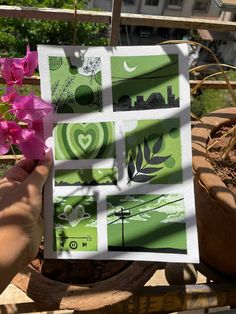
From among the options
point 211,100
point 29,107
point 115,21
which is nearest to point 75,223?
point 29,107

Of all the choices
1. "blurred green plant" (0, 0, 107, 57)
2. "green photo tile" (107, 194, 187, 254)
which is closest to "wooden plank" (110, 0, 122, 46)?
"green photo tile" (107, 194, 187, 254)

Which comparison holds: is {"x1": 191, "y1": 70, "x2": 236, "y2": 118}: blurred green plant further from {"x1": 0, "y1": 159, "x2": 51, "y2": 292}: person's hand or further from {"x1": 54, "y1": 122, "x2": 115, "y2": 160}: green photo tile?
{"x1": 0, "y1": 159, "x2": 51, "y2": 292}: person's hand

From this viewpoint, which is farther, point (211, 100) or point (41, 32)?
point (211, 100)

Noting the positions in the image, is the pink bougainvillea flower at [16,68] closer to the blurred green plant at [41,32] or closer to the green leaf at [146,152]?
the green leaf at [146,152]

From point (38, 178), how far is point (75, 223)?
13cm

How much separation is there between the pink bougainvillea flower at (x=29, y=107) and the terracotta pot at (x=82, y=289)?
12.1 inches

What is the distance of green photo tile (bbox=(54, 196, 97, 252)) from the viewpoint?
0.79 meters

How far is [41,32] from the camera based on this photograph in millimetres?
9945

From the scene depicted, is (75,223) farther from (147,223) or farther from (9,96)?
(9,96)

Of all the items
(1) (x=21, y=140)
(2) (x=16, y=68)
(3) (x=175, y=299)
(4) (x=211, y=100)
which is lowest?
(4) (x=211, y=100)

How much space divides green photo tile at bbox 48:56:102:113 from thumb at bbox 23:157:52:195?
12 cm

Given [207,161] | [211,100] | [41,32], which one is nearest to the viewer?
[207,161]

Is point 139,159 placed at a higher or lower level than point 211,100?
higher

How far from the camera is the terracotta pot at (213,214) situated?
84 centimetres
